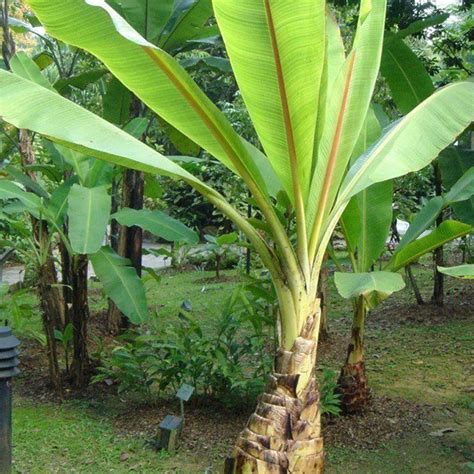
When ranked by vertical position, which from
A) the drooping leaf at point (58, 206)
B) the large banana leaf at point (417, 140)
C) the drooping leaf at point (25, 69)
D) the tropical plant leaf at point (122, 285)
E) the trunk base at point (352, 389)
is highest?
the drooping leaf at point (25, 69)

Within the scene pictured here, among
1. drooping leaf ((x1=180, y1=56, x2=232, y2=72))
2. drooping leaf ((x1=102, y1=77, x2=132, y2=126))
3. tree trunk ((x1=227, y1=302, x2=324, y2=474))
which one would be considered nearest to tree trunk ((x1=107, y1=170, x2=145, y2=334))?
drooping leaf ((x1=102, y1=77, x2=132, y2=126))

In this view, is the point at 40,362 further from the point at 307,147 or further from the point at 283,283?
the point at 307,147

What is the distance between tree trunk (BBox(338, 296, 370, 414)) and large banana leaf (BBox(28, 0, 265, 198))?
1.31 meters

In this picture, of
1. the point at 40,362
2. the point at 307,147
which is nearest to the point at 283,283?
the point at 307,147

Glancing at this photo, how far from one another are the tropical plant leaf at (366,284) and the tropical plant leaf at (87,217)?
51.9 inches

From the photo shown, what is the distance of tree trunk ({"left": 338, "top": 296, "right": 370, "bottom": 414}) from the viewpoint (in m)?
3.92

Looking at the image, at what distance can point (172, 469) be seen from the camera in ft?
11.4

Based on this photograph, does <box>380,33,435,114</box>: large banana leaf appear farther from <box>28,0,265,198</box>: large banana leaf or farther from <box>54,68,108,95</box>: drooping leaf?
<box>54,68,108,95</box>: drooping leaf

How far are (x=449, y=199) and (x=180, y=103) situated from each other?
183 cm

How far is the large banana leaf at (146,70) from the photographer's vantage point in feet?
8.13

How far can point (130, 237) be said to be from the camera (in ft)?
19.7

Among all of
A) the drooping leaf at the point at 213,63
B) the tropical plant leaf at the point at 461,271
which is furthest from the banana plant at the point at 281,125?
the drooping leaf at the point at 213,63

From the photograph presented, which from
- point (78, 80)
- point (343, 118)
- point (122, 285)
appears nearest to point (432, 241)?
point (343, 118)

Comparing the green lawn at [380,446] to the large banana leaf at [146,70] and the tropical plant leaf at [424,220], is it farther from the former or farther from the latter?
the large banana leaf at [146,70]
